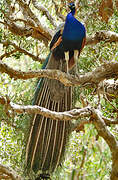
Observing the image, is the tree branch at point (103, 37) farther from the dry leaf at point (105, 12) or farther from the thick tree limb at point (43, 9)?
the thick tree limb at point (43, 9)

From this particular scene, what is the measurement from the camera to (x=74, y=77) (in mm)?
2945

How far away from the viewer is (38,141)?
132 inches

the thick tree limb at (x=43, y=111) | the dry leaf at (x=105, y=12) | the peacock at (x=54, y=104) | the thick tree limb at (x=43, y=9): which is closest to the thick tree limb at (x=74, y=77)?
the thick tree limb at (x=43, y=111)

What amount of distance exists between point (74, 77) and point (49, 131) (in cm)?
86

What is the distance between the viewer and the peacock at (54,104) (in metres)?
3.23

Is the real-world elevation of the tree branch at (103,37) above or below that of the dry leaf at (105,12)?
below

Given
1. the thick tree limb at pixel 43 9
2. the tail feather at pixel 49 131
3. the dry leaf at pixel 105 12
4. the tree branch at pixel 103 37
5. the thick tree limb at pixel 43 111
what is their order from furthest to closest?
the thick tree limb at pixel 43 9 → the dry leaf at pixel 105 12 → the tree branch at pixel 103 37 → the tail feather at pixel 49 131 → the thick tree limb at pixel 43 111

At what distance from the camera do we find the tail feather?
3213mm

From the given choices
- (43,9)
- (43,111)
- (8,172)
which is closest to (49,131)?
(8,172)

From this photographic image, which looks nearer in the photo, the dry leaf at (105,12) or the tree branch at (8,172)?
the tree branch at (8,172)

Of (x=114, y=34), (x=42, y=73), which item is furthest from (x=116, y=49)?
(x=42, y=73)

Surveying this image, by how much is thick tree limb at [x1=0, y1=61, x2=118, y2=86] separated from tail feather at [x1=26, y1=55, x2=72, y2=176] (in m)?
0.67

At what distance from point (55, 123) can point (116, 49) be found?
1.15 m

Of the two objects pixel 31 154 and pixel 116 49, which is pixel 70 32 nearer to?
pixel 116 49
